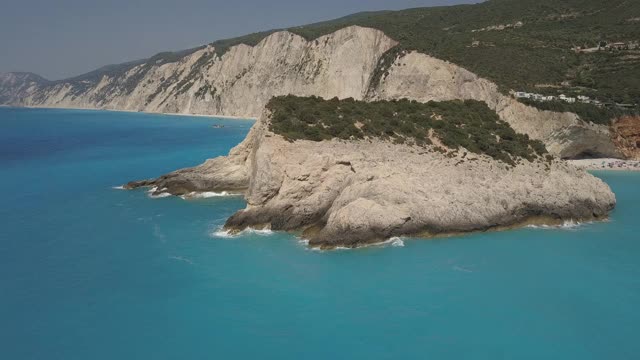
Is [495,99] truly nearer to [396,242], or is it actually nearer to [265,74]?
[396,242]

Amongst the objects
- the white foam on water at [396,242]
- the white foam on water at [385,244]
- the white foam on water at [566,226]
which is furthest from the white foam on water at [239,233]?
the white foam on water at [566,226]

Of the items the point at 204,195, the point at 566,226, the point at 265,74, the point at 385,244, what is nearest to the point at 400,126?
the point at 385,244

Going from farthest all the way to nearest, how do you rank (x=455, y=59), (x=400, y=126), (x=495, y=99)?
(x=455, y=59), (x=495, y=99), (x=400, y=126)

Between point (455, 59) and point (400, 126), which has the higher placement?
point (455, 59)

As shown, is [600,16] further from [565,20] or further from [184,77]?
[184,77]

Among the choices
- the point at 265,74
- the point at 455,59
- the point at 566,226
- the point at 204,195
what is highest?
the point at 455,59

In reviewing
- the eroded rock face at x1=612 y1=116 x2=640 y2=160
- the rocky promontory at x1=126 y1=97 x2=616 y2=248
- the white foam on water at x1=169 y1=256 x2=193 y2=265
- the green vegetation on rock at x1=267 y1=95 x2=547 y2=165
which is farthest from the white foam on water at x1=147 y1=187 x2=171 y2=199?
the eroded rock face at x1=612 y1=116 x2=640 y2=160

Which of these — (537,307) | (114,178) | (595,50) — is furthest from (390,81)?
(537,307)

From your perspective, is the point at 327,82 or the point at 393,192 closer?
the point at 393,192
